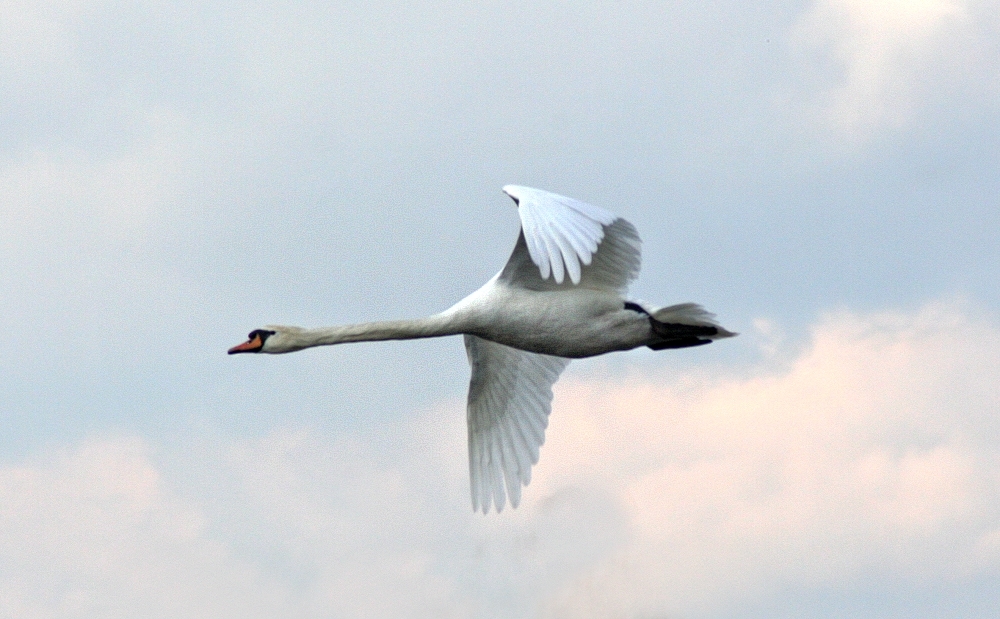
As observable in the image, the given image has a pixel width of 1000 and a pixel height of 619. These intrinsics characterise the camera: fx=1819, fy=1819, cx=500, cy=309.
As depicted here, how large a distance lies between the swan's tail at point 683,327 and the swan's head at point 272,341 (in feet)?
13.0

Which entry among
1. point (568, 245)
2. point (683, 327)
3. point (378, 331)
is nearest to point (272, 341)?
point (378, 331)

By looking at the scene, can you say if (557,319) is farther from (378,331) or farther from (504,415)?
(504,415)

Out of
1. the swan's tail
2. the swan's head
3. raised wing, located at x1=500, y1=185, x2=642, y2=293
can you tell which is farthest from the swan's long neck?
the swan's tail

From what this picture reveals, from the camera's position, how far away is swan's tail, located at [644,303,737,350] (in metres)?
19.2

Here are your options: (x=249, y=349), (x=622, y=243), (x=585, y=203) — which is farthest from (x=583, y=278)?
(x=249, y=349)

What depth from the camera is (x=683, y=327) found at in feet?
63.6

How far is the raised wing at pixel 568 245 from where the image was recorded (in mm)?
15680

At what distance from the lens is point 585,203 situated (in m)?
17.5

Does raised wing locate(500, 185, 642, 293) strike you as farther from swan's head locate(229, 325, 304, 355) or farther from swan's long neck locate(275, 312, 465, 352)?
swan's head locate(229, 325, 304, 355)

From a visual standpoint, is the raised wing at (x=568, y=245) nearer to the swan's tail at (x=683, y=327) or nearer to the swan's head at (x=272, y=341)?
the swan's tail at (x=683, y=327)

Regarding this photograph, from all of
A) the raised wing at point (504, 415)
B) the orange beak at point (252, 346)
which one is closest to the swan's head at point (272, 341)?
the orange beak at point (252, 346)

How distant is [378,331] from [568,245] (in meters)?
4.56

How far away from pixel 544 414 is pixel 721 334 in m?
3.21

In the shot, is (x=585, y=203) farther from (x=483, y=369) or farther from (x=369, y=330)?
(x=483, y=369)
